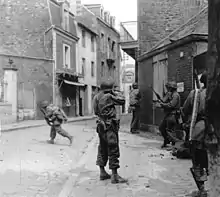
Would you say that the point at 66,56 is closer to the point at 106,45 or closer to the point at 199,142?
the point at 106,45

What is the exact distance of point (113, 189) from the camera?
604 centimetres

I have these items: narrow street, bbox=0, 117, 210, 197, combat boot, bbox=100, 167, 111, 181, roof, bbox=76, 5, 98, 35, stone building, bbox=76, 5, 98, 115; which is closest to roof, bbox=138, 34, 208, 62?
narrow street, bbox=0, 117, 210, 197

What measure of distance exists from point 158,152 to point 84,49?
3056cm

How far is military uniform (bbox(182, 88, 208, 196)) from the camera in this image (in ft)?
16.5

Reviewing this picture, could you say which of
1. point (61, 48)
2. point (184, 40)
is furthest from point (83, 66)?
point (184, 40)

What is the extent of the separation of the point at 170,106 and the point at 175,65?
2.46 meters

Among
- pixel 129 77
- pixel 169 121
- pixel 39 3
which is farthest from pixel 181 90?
pixel 129 77

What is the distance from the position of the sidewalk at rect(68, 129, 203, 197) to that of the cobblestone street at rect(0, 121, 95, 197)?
15.7 inches

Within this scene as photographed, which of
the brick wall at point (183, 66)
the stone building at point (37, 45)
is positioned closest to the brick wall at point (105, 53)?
A: the stone building at point (37, 45)

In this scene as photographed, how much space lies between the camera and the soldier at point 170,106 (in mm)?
9633

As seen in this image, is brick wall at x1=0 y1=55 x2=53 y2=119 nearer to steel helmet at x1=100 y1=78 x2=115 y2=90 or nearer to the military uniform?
steel helmet at x1=100 y1=78 x2=115 y2=90

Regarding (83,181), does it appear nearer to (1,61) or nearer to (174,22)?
(174,22)

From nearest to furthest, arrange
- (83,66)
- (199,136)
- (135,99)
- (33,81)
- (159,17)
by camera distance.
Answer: (199,136)
(135,99)
(159,17)
(33,81)
(83,66)

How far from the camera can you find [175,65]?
11.7 meters
